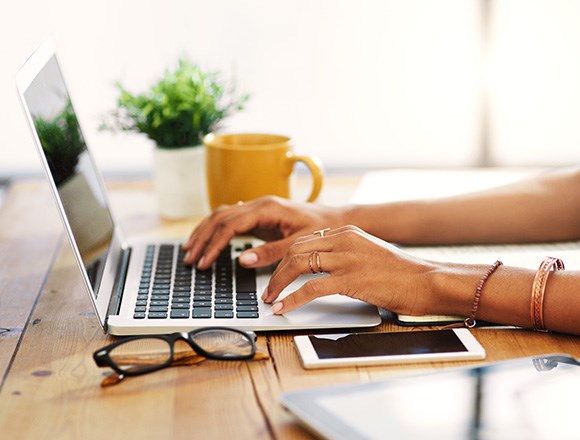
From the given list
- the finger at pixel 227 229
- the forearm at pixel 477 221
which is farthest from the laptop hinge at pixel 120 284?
the forearm at pixel 477 221

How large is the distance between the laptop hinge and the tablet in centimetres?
33

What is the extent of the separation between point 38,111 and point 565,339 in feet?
2.16

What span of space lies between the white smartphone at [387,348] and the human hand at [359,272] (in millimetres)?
51

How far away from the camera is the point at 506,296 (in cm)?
97

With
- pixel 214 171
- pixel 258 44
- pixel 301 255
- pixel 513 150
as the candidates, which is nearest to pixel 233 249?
pixel 214 171

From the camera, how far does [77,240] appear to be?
1.02 metres

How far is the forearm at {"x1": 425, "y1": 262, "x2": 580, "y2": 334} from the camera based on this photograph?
3.14 ft

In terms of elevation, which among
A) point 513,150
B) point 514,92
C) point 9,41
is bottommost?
point 513,150

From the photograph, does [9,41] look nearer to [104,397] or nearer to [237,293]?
[237,293]

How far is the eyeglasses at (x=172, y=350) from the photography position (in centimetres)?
87

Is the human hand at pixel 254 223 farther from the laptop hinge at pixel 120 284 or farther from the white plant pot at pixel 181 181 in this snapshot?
the white plant pot at pixel 181 181

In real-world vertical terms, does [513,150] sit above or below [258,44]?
below

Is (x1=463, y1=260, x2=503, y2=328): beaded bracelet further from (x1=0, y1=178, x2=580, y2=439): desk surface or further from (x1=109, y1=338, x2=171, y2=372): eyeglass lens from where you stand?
(x1=109, y1=338, x2=171, y2=372): eyeglass lens

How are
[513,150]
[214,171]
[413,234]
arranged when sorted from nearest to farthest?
[413,234] → [214,171] → [513,150]
